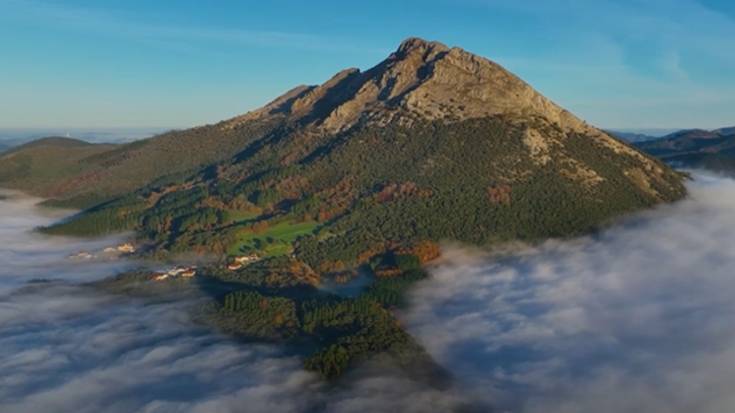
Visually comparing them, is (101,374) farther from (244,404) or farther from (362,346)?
(362,346)

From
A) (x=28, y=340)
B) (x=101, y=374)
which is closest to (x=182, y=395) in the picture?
(x=101, y=374)

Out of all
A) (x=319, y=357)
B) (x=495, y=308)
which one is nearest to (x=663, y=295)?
(x=495, y=308)

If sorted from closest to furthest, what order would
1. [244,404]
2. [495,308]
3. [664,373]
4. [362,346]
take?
1. [244,404]
2. [664,373]
3. [362,346]
4. [495,308]

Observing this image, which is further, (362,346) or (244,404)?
(362,346)

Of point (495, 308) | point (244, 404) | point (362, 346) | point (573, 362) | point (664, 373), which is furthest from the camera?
point (495, 308)

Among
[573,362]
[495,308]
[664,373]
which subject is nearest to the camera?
[664,373]

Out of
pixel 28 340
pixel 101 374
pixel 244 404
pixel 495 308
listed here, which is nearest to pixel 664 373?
pixel 495 308

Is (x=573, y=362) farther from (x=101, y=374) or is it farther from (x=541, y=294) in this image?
(x=101, y=374)

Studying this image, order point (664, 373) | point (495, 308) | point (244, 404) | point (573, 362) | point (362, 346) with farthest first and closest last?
1. point (495, 308)
2. point (362, 346)
3. point (573, 362)
4. point (664, 373)
5. point (244, 404)

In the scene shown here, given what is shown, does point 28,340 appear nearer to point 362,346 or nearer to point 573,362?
point 362,346

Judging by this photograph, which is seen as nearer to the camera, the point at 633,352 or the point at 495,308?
the point at 633,352
